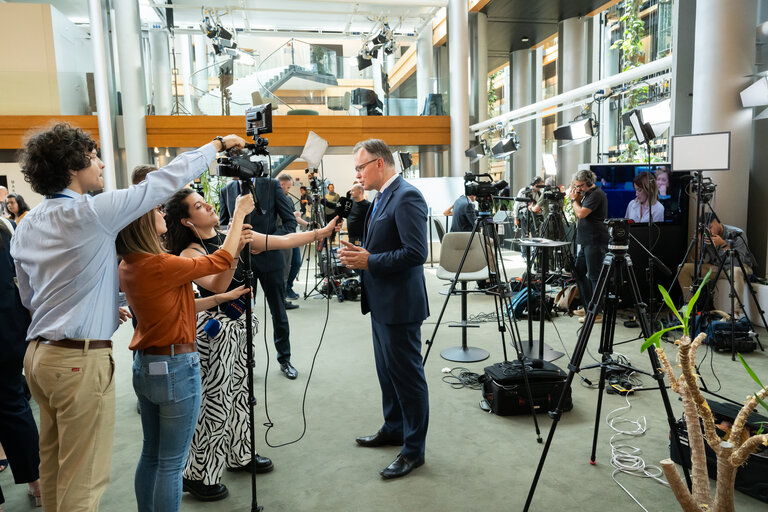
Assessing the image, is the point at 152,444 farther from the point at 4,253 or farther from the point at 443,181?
the point at 443,181

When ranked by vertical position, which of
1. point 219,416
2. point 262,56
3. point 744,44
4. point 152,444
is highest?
point 262,56

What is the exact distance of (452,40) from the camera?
37.6 ft

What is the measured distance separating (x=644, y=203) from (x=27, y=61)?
1158cm

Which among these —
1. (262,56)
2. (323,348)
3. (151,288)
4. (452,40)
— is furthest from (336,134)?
(151,288)

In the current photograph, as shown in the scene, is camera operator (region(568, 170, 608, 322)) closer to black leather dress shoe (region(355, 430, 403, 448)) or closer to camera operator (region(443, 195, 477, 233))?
camera operator (region(443, 195, 477, 233))

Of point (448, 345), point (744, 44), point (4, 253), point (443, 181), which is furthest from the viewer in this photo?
point (443, 181)

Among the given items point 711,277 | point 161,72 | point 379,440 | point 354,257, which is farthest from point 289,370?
point 161,72

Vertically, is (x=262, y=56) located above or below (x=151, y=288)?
above

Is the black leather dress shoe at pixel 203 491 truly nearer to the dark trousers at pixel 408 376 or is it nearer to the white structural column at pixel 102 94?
the dark trousers at pixel 408 376

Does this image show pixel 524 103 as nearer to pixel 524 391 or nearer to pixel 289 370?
pixel 289 370

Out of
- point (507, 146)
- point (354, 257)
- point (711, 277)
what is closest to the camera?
point (354, 257)

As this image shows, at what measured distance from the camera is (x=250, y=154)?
2.18 meters

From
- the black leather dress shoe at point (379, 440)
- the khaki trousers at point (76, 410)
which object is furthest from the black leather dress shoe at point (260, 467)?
the khaki trousers at point (76, 410)

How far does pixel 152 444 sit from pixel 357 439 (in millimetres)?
1367
